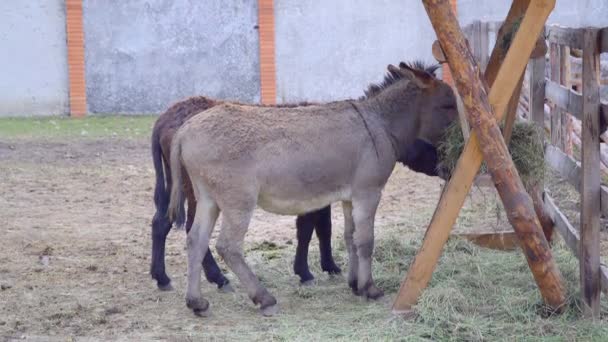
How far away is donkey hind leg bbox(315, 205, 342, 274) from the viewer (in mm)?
7578

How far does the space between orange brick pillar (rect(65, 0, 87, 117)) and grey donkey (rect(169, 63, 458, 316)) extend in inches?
477

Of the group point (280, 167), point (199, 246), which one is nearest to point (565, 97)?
point (280, 167)

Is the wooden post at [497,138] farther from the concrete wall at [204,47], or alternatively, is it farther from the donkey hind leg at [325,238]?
the concrete wall at [204,47]

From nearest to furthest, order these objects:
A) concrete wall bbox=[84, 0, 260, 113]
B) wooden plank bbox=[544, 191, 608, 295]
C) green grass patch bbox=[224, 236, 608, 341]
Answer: green grass patch bbox=[224, 236, 608, 341], wooden plank bbox=[544, 191, 608, 295], concrete wall bbox=[84, 0, 260, 113]

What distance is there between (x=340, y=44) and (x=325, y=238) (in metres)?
11.9

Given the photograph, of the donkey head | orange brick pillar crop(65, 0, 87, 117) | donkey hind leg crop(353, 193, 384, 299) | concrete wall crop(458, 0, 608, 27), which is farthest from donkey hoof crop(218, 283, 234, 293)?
concrete wall crop(458, 0, 608, 27)

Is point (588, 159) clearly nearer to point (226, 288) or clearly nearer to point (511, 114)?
point (511, 114)

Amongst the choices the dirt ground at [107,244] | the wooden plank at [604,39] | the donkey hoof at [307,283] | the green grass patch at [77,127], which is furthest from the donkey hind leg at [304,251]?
the green grass patch at [77,127]

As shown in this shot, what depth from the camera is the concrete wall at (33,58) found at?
18.2m

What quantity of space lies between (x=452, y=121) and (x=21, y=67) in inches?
510

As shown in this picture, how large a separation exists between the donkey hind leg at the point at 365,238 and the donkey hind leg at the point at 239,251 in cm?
68

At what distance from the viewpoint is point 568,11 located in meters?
19.0

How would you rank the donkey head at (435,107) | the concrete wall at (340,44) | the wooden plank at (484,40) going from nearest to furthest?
the donkey head at (435,107)
the wooden plank at (484,40)
the concrete wall at (340,44)

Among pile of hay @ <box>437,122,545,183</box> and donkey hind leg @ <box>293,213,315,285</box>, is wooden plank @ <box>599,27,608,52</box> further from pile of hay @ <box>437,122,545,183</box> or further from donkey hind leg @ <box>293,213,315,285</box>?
donkey hind leg @ <box>293,213,315,285</box>
